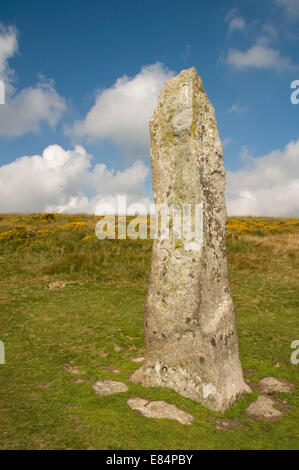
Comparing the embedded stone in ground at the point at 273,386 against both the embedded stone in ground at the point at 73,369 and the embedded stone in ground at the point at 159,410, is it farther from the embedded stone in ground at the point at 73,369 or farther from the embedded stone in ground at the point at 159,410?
the embedded stone in ground at the point at 73,369

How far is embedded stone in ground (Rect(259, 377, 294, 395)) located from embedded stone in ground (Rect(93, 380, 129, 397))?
101 inches

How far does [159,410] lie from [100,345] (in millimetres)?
3149

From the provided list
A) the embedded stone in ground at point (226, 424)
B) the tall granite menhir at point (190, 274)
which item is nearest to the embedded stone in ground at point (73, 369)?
the tall granite menhir at point (190, 274)

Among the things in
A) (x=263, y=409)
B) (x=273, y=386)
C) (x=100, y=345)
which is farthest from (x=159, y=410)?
(x=100, y=345)

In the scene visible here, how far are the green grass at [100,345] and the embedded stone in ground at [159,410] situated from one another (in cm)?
14

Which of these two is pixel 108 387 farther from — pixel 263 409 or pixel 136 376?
pixel 263 409

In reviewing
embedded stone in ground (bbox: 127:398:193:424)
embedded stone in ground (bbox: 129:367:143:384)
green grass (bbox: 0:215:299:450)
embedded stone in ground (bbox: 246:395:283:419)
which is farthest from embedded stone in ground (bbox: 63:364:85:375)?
embedded stone in ground (bbox: 246:395:283:419)

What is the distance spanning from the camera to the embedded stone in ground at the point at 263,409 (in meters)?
5.80

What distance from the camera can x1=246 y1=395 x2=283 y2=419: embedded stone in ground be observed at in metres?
5.80

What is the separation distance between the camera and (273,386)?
268 inches

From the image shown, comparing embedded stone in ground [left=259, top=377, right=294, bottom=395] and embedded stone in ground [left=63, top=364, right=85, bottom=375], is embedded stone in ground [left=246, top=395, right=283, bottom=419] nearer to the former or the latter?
embedded stone in ground [left=259, top=377, right=294, bottom=395]

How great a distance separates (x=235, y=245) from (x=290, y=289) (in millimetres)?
6633
